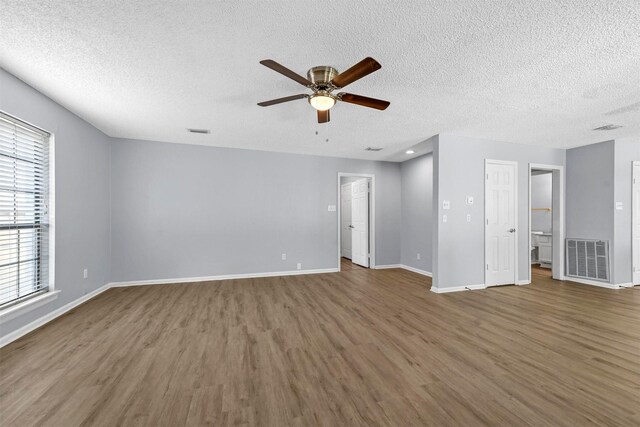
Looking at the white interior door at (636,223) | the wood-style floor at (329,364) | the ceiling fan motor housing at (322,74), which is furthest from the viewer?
the white interior door at (636,223)

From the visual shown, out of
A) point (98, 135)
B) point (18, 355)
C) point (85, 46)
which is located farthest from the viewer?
point (98, 135)

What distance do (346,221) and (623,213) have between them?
573 centimetres

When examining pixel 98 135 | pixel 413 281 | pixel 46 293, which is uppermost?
pixel 98 135

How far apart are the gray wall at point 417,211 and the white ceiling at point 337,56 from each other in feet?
6.98

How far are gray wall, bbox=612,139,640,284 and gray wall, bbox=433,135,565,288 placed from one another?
1.53 metres

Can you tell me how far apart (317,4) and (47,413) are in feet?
10.3

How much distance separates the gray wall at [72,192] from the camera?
9.12ft

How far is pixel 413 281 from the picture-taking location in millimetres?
5203

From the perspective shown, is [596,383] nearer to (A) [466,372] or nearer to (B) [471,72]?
(A) [466,372]

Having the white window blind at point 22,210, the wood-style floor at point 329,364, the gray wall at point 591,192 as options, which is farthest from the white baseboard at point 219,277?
the gray wall at point 591,192

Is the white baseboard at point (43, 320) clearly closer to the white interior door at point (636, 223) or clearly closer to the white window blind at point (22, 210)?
the white window blind at point (22, 210)

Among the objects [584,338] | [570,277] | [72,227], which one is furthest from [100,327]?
[570,277]

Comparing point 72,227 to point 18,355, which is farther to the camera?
point 72,227

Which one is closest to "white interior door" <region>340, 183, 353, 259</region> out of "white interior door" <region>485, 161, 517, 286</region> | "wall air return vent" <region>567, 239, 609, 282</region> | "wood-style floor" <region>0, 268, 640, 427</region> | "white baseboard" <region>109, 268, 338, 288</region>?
"white baseboard" <region>109, 268, 338, 288</region>
